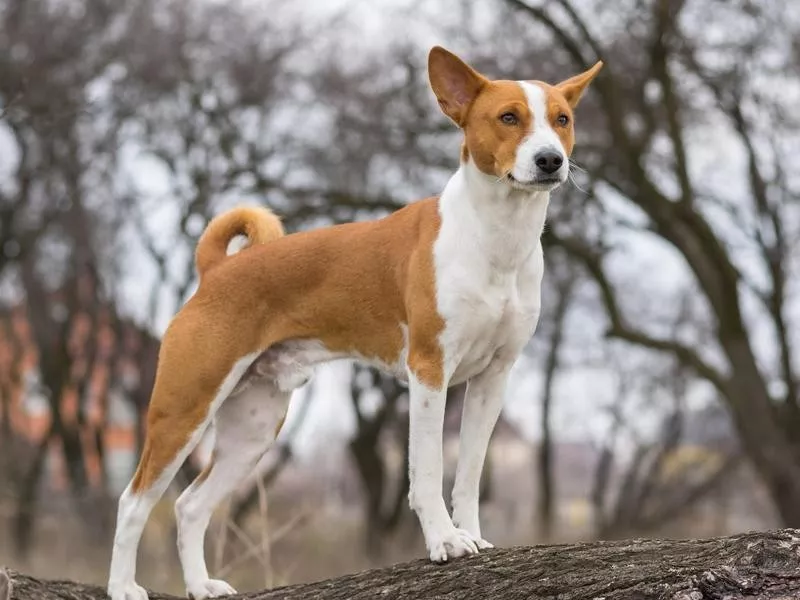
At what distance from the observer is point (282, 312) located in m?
4.92

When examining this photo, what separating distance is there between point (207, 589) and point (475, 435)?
4.51ft

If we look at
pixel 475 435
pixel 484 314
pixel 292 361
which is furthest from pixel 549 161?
pixel 292 361

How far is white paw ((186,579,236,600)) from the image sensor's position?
500 cm

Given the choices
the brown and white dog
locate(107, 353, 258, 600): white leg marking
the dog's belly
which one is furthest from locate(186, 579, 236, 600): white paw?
the dog's belly

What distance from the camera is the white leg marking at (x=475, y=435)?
463 cm

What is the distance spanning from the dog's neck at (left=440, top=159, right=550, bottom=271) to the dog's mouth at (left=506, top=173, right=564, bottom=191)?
18cm

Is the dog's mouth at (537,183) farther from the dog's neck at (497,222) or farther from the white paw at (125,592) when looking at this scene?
the white paw at (125,592)

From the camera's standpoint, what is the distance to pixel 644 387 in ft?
80.4

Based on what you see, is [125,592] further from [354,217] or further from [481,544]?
[354,217]

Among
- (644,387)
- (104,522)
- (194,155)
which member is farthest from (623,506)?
(194,155)

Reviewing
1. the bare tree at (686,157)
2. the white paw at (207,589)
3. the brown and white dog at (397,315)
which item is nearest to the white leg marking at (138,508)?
the brown and white dog at (397,315)

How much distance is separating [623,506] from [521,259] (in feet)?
65.2

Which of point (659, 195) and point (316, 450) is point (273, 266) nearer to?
point (659, 195)

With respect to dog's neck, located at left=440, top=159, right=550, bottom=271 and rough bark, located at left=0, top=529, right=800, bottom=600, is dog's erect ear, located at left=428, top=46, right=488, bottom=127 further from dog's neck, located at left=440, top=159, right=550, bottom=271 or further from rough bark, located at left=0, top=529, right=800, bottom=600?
rough bark, located at left=0, top=529, right=800, bottom=600
